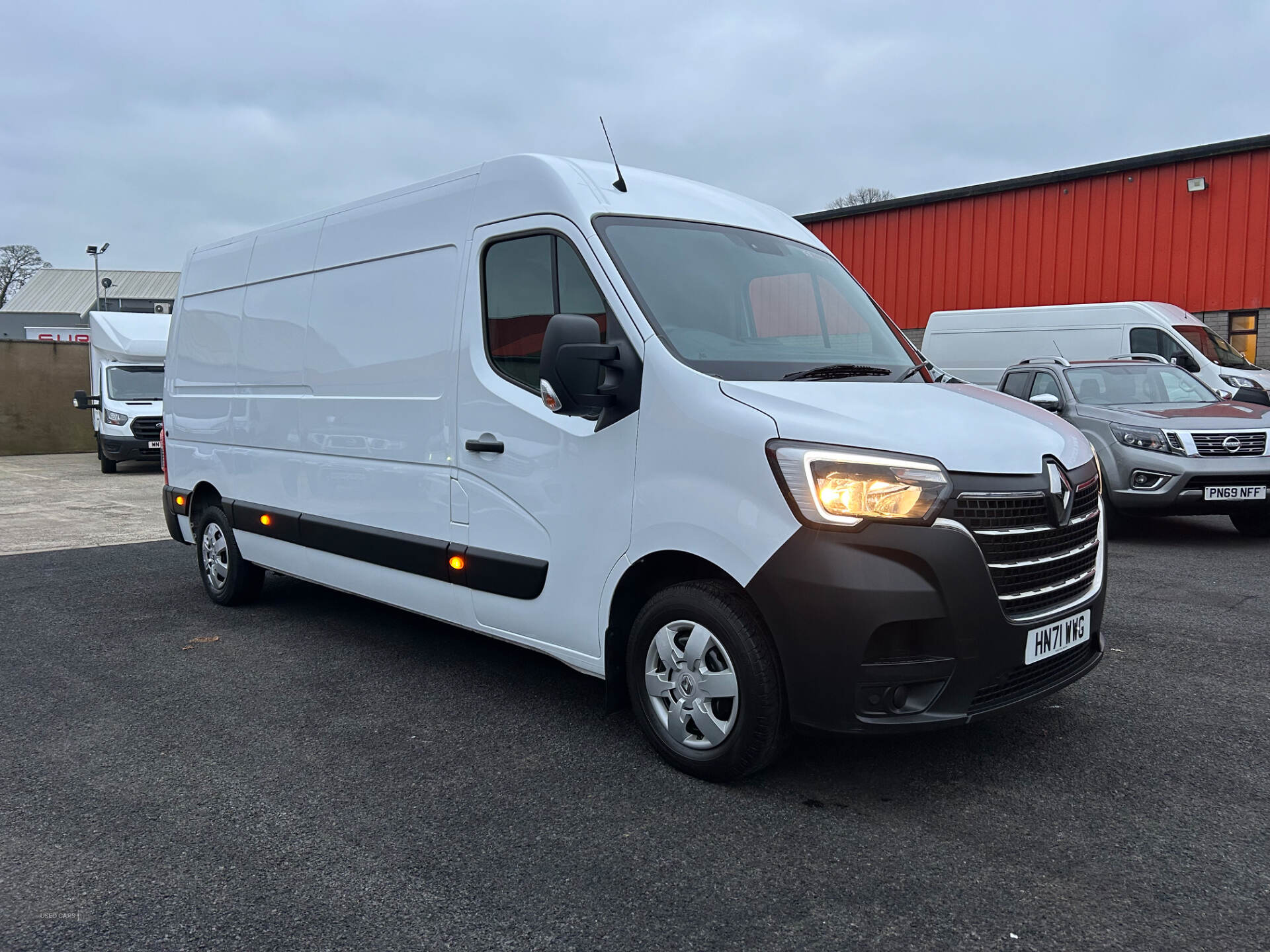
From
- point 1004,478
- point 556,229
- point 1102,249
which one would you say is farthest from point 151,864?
point 1102,249

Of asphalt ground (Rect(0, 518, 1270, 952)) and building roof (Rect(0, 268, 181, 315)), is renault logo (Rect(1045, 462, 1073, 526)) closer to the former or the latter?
asphalt ground (Rect(0, 518, 1270, 952))

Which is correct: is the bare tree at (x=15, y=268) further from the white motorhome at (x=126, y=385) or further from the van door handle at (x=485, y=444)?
the van door handle at (x=485, y=444)

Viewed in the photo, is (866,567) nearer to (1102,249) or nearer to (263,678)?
(263,678)

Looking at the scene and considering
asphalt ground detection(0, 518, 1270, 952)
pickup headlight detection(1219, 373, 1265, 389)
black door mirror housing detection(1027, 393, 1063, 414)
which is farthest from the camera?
pickup headlight detection(1219, 373, 1265, 389)

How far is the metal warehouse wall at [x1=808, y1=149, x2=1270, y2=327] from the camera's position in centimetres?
1755

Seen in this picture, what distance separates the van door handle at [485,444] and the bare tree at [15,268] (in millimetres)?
84307

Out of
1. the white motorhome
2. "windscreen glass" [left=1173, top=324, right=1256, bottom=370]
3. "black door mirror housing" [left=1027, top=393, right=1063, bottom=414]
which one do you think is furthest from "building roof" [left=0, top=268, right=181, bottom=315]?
"black door mirror housing" [left=1027, top=393, right=1063, bottom=414]

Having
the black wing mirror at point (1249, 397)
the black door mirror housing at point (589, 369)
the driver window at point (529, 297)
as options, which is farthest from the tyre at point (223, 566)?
the black wing mirror at point (1249, 397)

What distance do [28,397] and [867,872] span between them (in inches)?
1018

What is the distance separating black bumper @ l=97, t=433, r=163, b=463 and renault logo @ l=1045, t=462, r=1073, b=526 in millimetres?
17449

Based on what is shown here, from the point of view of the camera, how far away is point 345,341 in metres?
5.13

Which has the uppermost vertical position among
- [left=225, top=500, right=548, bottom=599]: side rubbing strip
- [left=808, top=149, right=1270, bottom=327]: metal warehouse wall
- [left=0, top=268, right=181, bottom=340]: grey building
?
[left=0, top=268, right=181, bottom=340]: grey building

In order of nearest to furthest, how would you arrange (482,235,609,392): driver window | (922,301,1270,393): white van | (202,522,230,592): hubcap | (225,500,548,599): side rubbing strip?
(482,235,609,392): driver window
(225,500,548,599): side rubbing strip
(202,522,230,592): hubcap
(922,301,1270,393): white van

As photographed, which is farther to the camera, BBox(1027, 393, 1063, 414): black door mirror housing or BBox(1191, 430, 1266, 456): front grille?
BBox(1027, 393, 1063, 414): black door mirror housing
